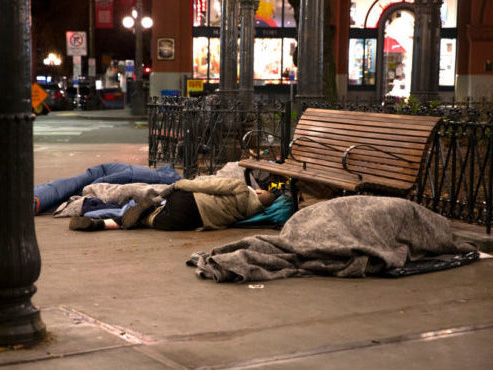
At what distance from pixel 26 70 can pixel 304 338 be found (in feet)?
7.72

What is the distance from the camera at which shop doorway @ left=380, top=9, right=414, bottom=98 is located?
41.8m

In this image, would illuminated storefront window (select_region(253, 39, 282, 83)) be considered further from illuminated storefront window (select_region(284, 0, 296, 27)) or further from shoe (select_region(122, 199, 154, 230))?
shoe (select_region(122, 199, 154, 230))

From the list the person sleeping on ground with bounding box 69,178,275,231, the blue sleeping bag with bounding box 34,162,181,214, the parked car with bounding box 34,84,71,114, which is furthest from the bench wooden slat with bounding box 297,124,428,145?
the parked car with bounding box 34,84,71,114

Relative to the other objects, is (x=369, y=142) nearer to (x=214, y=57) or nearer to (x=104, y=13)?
(x=214, y=57)

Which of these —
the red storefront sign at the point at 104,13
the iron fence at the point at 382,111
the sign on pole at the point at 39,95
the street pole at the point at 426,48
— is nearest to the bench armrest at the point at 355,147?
the iron fence at the point at 382,111

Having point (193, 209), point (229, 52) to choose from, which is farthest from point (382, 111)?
point (229, 52)

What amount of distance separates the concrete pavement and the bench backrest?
1427 millimetres

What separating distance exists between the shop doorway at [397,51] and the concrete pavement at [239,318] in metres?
35.1

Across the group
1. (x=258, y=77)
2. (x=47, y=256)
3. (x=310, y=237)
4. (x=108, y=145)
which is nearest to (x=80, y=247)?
(x=47, y=256)

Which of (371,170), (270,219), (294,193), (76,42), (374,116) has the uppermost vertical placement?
(76,42)

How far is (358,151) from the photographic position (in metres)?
9.45

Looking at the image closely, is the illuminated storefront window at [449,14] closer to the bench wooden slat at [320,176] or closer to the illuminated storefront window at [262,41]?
the illuminated storefront window at [262,41]

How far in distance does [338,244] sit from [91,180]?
468cm

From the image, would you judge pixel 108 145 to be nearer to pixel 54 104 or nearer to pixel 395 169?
pixel 395 169
